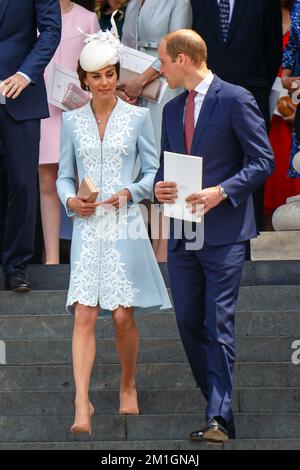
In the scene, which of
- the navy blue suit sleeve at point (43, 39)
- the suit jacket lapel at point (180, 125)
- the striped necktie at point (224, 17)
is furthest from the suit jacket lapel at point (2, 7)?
the suit jacket lapel at point (180, 125)

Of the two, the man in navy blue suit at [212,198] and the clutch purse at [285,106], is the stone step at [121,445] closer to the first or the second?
the man in navy blue suit at [212,198]

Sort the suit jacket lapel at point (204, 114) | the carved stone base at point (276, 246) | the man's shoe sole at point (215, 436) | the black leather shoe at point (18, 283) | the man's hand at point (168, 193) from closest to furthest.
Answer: the man's shoe sole at point (215, 436), the man's hand at point (168, 193), the suit jacket lapel at point (204, 114), the black leather shoe at point (18, 283), the carved stone base at point (276, 246)

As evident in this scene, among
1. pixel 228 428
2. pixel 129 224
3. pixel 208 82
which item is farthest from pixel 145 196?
pixel 228 428

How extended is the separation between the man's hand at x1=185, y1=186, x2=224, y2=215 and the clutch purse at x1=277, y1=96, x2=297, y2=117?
414 centimetres

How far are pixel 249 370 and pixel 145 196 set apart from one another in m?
1.20

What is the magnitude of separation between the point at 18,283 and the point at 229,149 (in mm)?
2208

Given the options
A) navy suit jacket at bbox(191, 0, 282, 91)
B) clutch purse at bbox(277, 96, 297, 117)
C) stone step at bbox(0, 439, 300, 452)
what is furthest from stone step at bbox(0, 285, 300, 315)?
clutch purse at bbox(277, 96, 297, 117)

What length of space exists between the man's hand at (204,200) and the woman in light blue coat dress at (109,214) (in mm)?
638

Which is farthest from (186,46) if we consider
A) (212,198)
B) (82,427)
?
(82,427)

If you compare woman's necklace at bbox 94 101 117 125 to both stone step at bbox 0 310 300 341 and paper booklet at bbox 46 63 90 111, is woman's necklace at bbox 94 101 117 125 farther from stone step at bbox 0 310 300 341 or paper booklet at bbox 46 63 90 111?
paper booklet at bbox 46 63 90 111

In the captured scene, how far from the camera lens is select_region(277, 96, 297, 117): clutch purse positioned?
13.2 meters

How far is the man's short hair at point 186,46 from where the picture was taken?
9.34 meters

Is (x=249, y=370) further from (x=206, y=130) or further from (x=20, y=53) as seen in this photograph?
(x=20, y=53)

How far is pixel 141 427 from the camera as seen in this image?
942 cm
